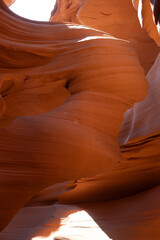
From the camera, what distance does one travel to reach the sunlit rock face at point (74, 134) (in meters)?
1.74

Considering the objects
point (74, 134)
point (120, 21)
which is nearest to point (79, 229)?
point (74, 134)

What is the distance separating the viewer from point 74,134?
1873 mm

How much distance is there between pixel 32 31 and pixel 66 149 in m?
1.45

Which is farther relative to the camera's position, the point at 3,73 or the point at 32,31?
the point at 32,31

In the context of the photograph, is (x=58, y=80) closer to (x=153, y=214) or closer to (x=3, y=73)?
(x=3, y=73)

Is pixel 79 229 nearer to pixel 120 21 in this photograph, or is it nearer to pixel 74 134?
pixel 74 134

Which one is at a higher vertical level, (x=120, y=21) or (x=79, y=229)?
(x=120, y=21)

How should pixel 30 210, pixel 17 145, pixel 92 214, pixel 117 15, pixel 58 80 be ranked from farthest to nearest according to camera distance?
pixel 117 15 < pixel 30 210 < pixel 92 214 < pixel 58 80 < pixel 17 145

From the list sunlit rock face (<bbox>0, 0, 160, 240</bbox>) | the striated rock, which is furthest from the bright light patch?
the striated rock

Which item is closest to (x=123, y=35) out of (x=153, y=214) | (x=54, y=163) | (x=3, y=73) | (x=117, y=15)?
(x=117, y=15)

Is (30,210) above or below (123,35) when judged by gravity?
below

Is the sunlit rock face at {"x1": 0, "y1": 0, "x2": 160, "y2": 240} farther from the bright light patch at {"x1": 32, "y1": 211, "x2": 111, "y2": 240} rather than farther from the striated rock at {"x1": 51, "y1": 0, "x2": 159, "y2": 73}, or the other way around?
the striated rock at {"x1": 51, "y1": 0, "x2": 159, "y2": 73}

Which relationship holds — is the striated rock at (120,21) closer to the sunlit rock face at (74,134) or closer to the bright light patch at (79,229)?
the sunlit rock face at (74,134)

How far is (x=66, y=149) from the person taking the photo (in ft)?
5.92
